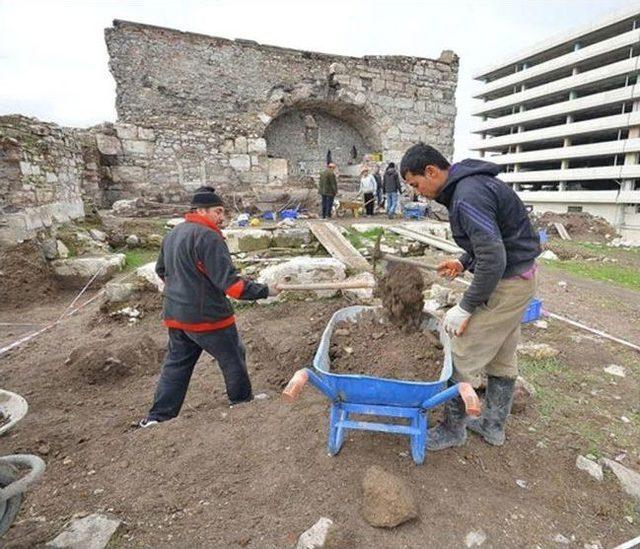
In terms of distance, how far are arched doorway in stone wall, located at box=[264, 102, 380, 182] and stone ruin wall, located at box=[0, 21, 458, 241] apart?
0.04 m

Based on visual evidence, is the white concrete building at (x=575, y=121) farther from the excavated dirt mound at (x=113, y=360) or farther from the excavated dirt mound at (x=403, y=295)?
the excavated dirt mound at (x=113, y=360)

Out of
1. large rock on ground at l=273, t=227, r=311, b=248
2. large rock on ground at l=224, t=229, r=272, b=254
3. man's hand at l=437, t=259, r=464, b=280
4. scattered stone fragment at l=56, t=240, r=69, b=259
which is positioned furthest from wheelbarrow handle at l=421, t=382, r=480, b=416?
scattered stone fragment at l=56, t=240, r=69, b=259

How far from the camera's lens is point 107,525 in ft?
5.91

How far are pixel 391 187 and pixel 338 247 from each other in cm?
480

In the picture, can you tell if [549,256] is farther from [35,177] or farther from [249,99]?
[35,177]

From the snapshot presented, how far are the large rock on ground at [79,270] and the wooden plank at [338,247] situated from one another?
3526 millimetres

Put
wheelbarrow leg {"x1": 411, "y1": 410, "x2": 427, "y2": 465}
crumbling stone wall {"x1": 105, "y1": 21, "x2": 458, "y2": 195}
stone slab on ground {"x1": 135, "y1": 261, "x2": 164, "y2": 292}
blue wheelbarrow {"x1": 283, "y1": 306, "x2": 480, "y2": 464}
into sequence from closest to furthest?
blue wheelbarrow {"x1": 283, "y1": 306, "x2": 480, "y2": 464}
wheelbarrow leg {"x1": 411, "y1": 410, "x2": 427, "y2": 465}
stone slab on ground {"x1": 135, "y1": 261, "x2": 164, "y2": 292}
crumbling stone wall {"x1": 105, "y1": 21, "x2": 458, "y2": 195}

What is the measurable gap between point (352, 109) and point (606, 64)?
21.6m

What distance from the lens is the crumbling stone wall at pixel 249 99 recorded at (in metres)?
10.4

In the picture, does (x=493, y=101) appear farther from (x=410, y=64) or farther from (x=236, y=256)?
(x=236, y=256)

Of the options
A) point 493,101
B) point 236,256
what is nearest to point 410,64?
point 236,256

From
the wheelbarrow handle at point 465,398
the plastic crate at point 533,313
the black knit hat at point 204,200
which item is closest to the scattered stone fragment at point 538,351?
the plastic crate at point 533,313

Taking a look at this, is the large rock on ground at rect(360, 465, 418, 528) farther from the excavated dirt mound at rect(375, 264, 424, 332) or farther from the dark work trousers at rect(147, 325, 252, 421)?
the dark work trousers at rect(147, 325, 252, 421)

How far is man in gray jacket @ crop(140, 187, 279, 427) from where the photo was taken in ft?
8.53
